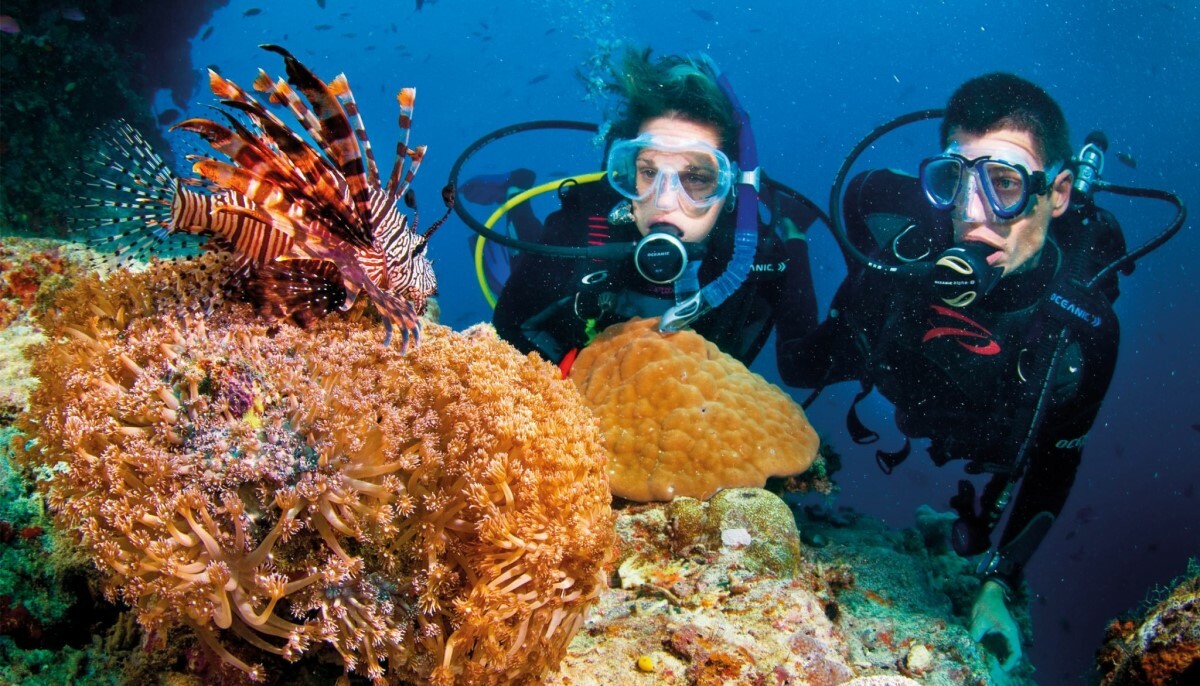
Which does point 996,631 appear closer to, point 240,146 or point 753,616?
point 753,616

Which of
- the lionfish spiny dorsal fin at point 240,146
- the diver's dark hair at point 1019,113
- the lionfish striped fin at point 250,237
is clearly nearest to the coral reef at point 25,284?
the lionfish striped fin at point 250,237

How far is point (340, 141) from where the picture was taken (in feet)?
7.18

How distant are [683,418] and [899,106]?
6560 cm

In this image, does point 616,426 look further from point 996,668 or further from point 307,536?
point 996,668

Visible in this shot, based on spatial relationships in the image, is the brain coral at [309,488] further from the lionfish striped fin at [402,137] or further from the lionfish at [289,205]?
the lionfish striped fin at [402,137]

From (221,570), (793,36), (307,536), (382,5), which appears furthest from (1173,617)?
(382,5)

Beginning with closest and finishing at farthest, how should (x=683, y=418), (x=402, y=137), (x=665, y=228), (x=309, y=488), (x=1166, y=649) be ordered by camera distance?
(x=309, y=488) → (x=1166, y=649) → (x=402, y=137) → (x=683, y=418) → (x=665, y=228)

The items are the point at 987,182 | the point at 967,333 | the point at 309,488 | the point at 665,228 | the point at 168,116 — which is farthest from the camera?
the point at 168,116

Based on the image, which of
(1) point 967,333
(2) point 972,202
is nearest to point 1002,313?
(1) point 967,333

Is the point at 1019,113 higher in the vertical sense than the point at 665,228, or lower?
higher

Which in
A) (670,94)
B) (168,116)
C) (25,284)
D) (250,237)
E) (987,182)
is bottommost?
(25,284)

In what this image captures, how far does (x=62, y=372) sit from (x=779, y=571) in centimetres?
332

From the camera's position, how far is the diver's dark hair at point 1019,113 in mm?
4934

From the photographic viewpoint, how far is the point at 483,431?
7.12 feet
